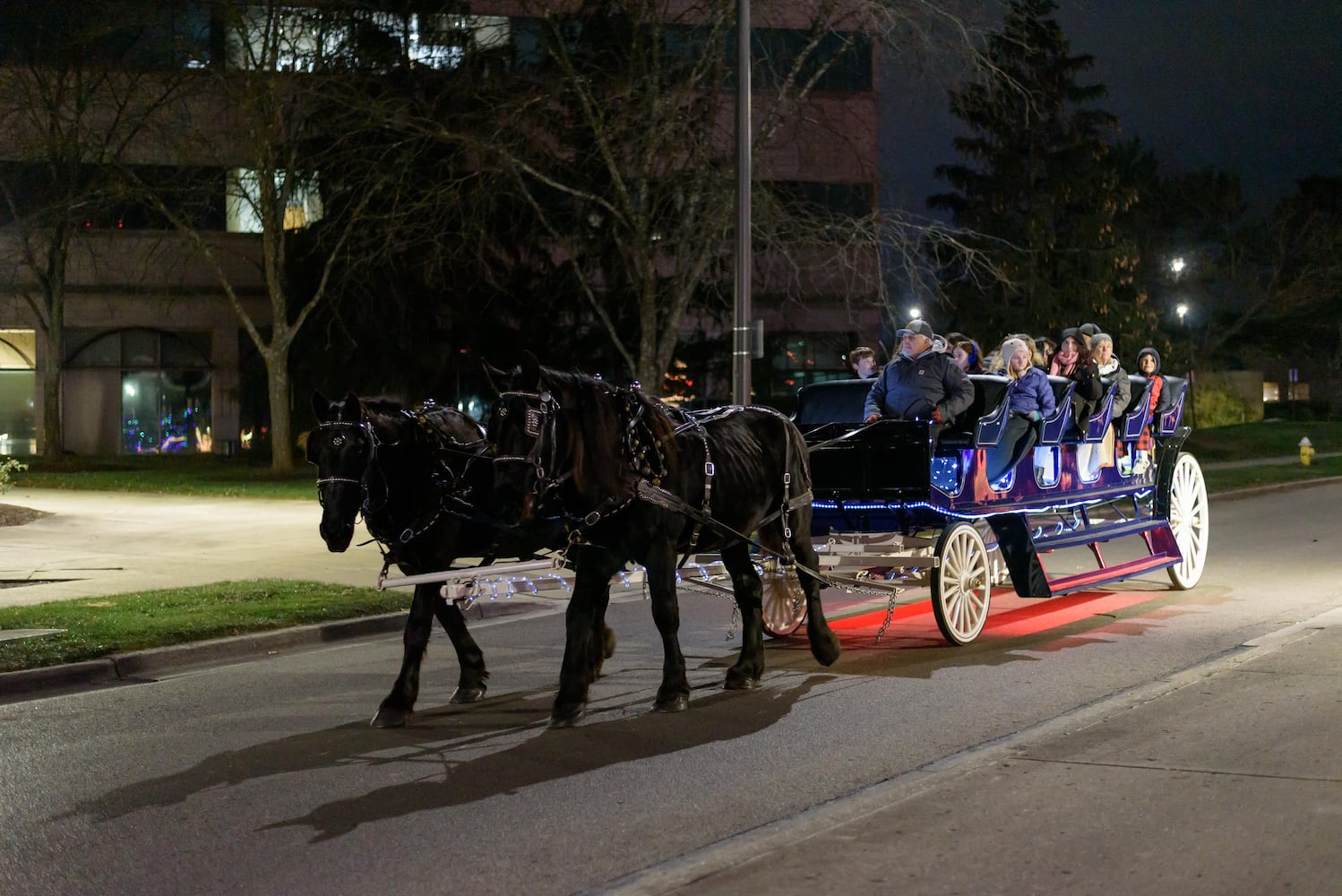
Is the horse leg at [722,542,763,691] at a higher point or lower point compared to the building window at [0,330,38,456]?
lower

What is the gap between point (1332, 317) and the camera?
60.8 meters

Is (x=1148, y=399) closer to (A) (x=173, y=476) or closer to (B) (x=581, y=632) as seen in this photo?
(B) (x=581, y=632)

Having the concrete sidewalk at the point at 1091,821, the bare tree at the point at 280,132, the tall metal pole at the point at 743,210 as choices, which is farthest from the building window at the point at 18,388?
the concrete sidewalk at the point at 1091,821

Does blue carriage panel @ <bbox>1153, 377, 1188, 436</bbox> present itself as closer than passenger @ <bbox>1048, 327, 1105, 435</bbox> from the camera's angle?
No

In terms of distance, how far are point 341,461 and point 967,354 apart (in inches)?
277

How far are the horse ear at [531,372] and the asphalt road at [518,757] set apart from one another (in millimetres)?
1940

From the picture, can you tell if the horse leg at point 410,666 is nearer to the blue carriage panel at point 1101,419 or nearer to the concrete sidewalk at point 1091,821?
the concrete sidewalk at point 1091,821

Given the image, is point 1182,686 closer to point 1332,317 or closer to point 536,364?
point 536,364

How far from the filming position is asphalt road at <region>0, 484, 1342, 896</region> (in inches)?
221

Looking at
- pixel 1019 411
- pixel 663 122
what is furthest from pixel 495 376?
pixel 663 122

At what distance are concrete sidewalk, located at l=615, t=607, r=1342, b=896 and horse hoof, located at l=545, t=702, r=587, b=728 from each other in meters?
2.07

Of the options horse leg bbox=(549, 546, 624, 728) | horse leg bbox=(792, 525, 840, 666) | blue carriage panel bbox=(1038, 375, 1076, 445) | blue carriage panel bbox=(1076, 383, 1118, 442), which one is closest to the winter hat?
blue carriage panel bbox=(1038, 375, 1076, 445)

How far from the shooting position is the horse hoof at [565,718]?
26.4 feet

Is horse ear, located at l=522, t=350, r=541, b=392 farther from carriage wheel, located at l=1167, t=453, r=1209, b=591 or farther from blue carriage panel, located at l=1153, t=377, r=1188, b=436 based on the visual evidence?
blue carriage panel, located at l=1153, t=377, r=1188, b=436
